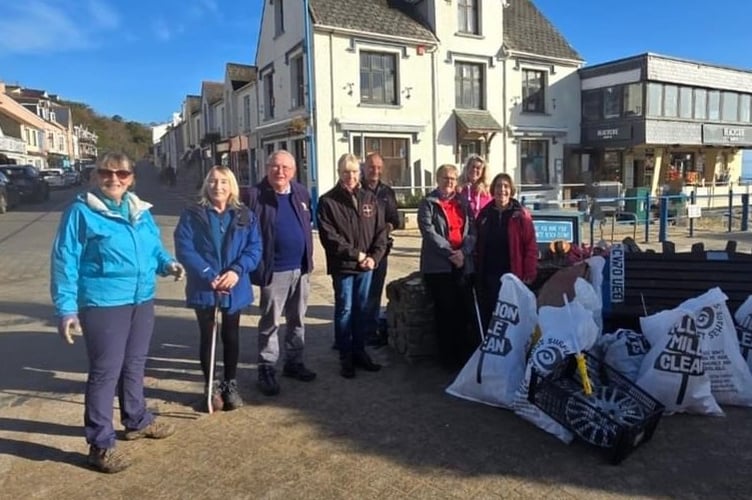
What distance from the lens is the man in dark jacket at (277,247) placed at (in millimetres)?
4123

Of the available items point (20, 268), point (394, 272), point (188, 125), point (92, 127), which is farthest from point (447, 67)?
point (92, 127)

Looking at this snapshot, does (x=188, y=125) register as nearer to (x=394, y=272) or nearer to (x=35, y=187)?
(x=35, y=187)

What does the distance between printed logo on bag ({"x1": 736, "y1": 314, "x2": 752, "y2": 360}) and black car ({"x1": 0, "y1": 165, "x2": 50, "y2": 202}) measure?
84.4 ft

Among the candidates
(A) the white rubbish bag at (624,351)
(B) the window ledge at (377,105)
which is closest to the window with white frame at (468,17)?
(B) the window ledge at (377,105)

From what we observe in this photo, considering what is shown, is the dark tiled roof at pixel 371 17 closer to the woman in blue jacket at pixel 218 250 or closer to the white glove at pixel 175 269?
the woman in blue jacket at pixel 218 250

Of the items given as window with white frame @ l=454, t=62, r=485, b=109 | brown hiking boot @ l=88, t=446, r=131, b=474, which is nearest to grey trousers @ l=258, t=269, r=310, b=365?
brown hiking boot @ l=88, t=446, r=131, b=474

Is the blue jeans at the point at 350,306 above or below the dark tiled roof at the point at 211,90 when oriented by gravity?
below

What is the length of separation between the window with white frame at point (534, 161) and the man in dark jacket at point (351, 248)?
714 inches

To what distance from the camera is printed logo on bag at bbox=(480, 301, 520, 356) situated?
3.89m

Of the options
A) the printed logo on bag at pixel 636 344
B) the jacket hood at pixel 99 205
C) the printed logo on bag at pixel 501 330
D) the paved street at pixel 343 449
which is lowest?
the paved street at pixel 343 449

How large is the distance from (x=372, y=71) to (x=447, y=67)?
276 centimetres

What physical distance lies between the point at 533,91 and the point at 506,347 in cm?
1970

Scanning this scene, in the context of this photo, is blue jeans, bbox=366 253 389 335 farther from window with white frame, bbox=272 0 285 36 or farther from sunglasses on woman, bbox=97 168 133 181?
window with white frame, bbox=272 0 285 36

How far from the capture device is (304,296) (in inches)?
175
